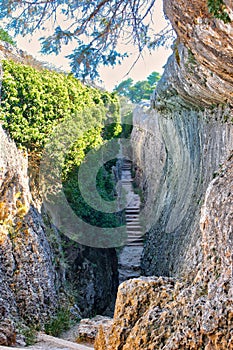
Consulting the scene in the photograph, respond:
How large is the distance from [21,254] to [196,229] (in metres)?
3.10

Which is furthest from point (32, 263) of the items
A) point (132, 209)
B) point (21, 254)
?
point (132, 209)

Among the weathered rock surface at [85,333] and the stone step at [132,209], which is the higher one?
the stone step at [132,209]

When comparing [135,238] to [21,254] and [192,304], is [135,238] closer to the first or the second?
[21,254]

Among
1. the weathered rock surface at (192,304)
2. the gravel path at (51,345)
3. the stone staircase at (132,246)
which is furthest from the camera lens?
the stone staircase at (132,246)

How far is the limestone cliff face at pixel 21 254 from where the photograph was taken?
6.34 meters

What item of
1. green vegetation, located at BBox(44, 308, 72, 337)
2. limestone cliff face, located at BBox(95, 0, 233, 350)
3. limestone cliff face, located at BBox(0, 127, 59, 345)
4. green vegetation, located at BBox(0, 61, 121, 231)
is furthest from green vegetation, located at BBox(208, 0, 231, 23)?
green vegetation, located at BBox(44, 308, 72, 337)

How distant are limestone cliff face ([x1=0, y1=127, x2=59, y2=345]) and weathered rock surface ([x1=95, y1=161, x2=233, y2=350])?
2.78 m

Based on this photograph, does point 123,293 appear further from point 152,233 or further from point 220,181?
point 152,233

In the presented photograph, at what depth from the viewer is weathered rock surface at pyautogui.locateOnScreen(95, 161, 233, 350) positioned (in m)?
2.79

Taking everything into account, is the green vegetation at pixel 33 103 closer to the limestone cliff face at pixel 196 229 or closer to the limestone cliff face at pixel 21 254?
the limestone cliff face at pixel 21 254

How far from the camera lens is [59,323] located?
6.86 metres

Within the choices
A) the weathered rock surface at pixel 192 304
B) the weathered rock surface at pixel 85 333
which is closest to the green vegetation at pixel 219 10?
the weathered rock surface at pixel 192 304

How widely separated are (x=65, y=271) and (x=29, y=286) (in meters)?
1.85

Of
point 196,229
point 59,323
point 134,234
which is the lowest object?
point 59,323
